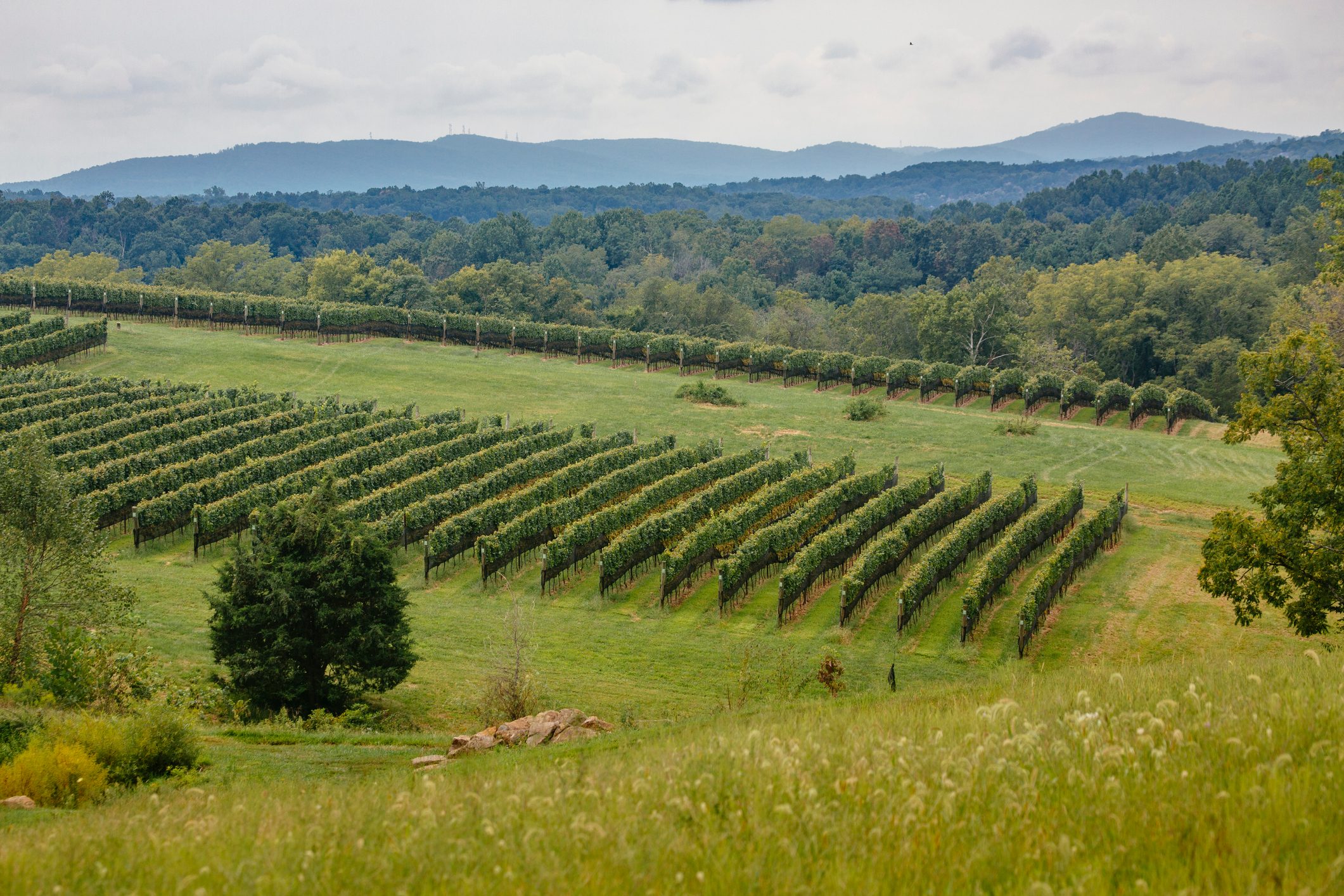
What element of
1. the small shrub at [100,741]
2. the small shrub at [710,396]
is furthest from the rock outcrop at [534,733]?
the small shrub at [710,396]

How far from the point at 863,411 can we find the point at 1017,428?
8265 mm

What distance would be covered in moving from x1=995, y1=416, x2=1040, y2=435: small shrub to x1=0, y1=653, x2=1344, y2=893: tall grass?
46645 millimetres

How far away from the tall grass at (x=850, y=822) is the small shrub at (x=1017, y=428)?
46645 millimetres

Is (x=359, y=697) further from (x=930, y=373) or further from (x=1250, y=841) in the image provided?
(x=930, y=373)

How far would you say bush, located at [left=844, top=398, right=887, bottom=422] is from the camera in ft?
188

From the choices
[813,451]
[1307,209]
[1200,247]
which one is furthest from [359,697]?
[1307,209]

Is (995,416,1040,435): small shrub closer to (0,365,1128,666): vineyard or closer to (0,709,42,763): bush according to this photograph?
(0,365,1128,666): vineyard

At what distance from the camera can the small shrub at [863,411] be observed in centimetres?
5738

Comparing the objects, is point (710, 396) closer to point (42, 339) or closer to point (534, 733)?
point (42, 339)

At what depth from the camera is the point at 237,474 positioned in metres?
38.1

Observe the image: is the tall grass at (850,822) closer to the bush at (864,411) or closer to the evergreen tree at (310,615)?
the evergreen tree at (310,615)

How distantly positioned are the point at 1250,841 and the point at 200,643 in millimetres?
25773

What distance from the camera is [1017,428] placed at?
182 feet

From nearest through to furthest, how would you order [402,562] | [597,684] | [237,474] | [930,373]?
[597,684] < [402,562] < [237,474] < [930,373]
